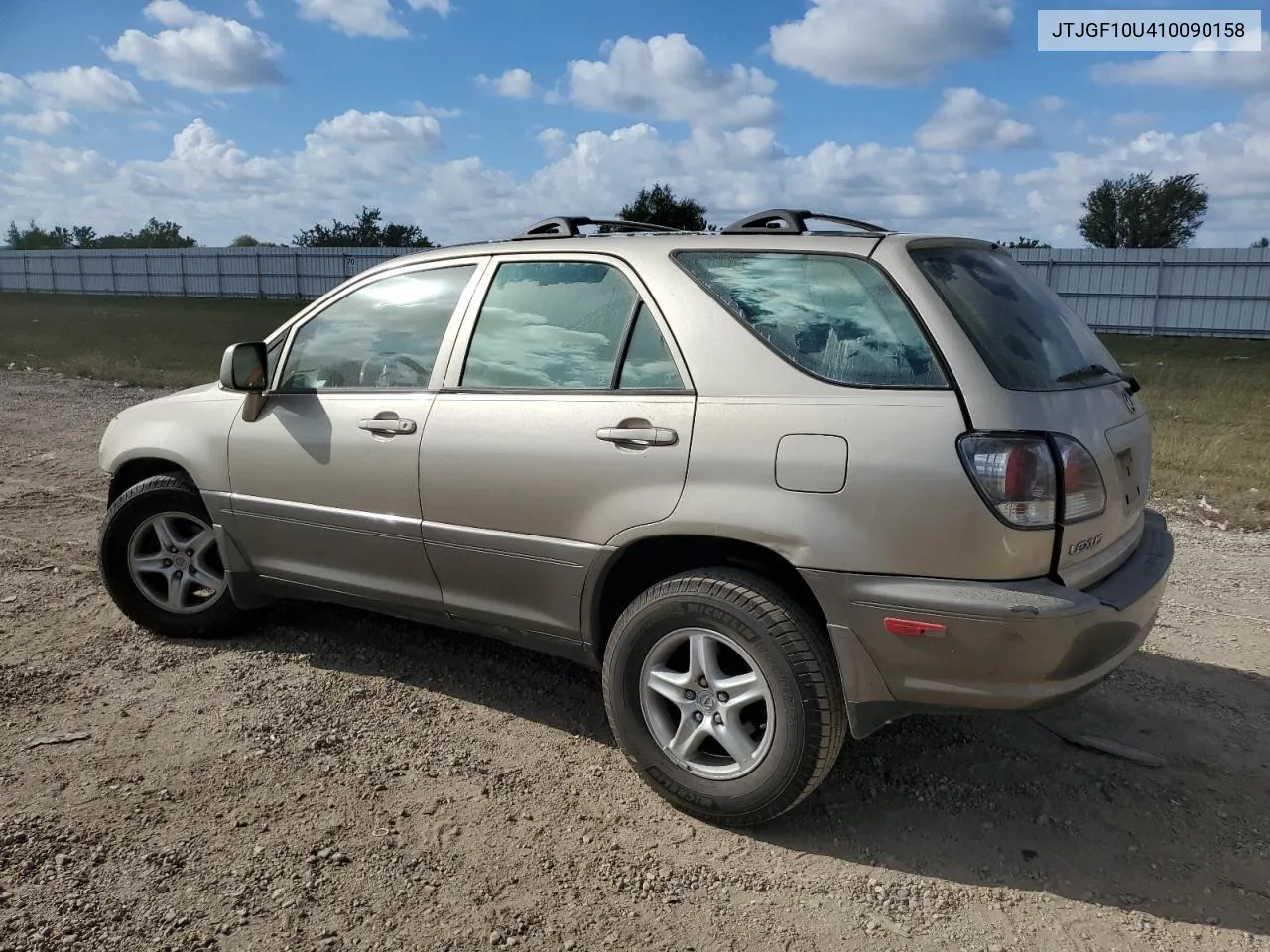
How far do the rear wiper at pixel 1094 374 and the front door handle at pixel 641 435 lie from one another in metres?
1.15

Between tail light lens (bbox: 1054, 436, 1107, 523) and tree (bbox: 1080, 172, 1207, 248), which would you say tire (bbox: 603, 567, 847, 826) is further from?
tree (bbox: 1080, 172, 1207, 248)

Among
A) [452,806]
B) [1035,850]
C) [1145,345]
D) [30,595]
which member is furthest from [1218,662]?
[1145,345]

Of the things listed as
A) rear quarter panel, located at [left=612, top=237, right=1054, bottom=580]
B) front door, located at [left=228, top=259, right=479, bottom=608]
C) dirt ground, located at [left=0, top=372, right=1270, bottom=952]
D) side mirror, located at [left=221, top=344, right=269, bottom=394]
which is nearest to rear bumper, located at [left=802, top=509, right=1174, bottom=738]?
rear quarter panel, located at [left=612, top=237, right=1054, bottom=580]

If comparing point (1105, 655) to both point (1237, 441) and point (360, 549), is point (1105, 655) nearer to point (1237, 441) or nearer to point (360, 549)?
point (360, 549)

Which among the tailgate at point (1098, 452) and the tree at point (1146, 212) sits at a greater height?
the tree at point (1146, 212)

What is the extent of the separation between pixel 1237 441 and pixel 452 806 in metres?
8.96

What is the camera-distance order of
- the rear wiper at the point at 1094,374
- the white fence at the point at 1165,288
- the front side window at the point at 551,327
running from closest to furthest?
the rear wiper at the point at 1094,374, the front side window at the point at 551,327, the white fence at the point at 1165,288

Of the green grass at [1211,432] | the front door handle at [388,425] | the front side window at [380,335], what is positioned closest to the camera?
the front door handle at [388,425]

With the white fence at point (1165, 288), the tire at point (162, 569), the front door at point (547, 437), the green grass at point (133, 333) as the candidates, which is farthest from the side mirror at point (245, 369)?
the white fence at point (1165, 288)

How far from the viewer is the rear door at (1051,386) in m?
2.60

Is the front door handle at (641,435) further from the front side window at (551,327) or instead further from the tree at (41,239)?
the tree at (41,239)

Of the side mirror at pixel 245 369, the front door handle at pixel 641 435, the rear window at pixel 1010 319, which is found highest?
the rear window at pixel 1010 319

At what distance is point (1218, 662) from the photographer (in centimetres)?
427

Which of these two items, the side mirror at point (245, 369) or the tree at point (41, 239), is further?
the tree at point (41, 239)
